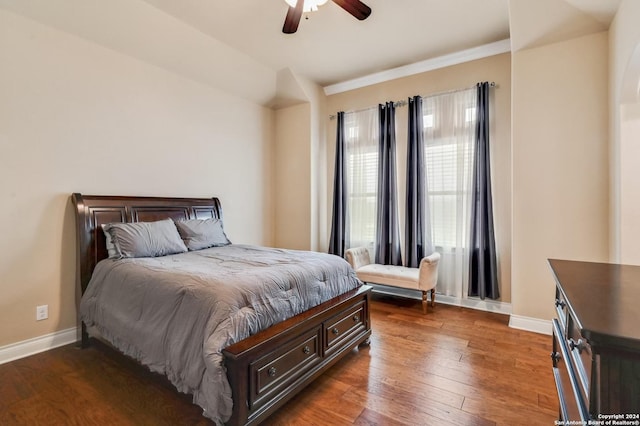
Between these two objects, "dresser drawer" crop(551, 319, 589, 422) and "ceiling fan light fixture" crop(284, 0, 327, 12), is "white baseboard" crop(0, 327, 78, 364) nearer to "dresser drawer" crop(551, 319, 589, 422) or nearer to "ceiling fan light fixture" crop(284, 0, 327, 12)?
"ceiling fan light fixture" crop(284, 0, 327, 12)

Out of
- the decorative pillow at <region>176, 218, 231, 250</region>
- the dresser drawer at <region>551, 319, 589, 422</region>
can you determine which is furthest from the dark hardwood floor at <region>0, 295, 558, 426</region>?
the decorative pillow at <region>176, 218, 231, 250</region>

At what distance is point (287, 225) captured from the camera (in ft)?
16.2

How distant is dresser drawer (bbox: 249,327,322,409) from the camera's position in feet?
5.59

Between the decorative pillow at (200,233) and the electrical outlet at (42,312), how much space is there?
4.07ft

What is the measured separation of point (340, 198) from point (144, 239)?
266cm

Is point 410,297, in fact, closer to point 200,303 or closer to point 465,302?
point 465,302

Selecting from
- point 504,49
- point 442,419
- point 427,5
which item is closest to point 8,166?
point 442,419

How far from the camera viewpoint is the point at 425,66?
13.4 ft

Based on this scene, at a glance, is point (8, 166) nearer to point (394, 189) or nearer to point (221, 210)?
point (221, 210)

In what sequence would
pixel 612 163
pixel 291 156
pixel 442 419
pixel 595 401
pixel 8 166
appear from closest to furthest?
pixel 595 401 < pixel 442 419 < pixel 8 166 < pixel 612 163 < pixel 291 156

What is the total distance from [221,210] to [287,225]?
3.68 ft

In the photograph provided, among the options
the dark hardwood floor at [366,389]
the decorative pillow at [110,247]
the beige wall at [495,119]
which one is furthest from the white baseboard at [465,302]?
the decorative pillow at [110,247]

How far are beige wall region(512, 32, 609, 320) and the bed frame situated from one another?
1745 millimetres

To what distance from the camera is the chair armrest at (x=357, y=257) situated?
4094 millimetres
